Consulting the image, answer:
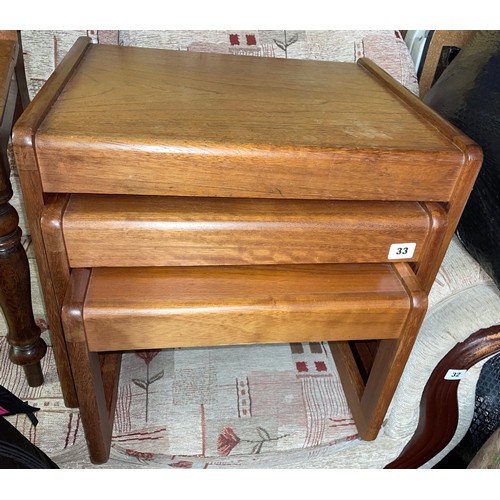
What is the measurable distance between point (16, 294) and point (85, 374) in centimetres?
16

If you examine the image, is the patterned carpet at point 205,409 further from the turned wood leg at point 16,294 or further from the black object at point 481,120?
the black object at point 481,120

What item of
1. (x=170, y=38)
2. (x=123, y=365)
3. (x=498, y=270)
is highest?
(x=170, y=38)

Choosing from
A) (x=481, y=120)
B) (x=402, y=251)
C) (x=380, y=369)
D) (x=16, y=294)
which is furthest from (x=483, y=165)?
(x=16, y=294)

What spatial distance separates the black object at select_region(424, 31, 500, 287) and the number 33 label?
128 mm

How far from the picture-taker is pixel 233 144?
1.68 feet

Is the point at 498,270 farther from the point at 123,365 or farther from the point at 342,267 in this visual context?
the point at 123,365

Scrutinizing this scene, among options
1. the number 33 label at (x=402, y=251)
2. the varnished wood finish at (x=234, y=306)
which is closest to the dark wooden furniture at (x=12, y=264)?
the varnished wood finish at (x=234, y=306)

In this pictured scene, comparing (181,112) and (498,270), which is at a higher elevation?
(181,112)

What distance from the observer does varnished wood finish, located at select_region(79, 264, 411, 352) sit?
0.53 m

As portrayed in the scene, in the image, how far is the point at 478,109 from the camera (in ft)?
2.33

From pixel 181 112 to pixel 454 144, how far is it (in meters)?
0.31

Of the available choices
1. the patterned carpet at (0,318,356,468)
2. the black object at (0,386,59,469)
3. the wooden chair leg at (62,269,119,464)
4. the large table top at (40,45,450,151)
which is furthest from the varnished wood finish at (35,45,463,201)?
the patterned carpet at (0,318,356,468)

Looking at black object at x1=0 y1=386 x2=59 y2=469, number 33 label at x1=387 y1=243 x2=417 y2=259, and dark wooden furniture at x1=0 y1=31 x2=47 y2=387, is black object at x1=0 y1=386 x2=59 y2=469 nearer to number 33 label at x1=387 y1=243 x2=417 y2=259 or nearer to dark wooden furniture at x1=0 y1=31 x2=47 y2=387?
dark wooden furniture at x1=0 y1=31 x2=47 y2=387
